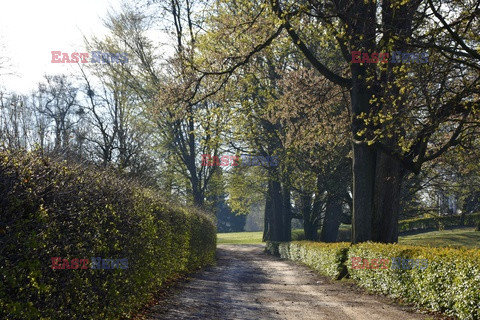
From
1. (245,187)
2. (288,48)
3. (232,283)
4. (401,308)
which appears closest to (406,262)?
(401,308)

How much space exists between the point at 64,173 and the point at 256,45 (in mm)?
12209

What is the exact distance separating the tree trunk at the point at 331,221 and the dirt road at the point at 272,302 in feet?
38.9

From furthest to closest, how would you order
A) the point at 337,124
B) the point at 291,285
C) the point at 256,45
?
the point at 337,124 → the point at 256,45 → the point at 291,285

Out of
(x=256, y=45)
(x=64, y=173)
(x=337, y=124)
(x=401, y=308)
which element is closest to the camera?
(x=64, y=173)

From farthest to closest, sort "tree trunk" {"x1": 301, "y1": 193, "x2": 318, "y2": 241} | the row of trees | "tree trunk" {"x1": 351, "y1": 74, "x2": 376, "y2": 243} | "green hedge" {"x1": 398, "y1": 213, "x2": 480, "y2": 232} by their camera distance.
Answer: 1. "green hedge" {"x1": 398, "y1": 213, "x2": 480, "y2": 232}
2. "tree trunk" {"x1": 301, "y1": 193, "x2": 318, "y2": 241}
3. "tree trunk" {"x1": 351, "y1": 74, "x2": 376, "y2": 243}
4. the row of trees

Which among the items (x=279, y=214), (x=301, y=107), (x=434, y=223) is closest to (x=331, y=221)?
(x=279, y=214)

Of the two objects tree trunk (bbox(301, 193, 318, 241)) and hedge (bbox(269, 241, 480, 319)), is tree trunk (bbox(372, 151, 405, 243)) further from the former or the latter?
tree trunk (bbox(301, 193, 318, 241))

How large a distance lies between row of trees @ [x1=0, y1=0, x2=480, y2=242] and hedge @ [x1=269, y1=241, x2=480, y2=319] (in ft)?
8.53

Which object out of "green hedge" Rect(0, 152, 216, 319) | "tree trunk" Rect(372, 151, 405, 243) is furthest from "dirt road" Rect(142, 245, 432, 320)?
"tree trunk" Rect(372, 151, 405, 243)

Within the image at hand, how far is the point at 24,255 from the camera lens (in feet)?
15.0

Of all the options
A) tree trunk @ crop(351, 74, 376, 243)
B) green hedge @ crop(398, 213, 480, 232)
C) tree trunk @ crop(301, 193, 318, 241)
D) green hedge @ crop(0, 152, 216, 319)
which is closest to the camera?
green hedge @ crop(0, 152, 216, 319)

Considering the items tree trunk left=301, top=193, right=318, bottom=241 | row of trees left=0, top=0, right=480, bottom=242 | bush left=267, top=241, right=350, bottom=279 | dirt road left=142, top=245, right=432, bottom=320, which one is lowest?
dirt road left=142, top=245, right=432, bottom=320

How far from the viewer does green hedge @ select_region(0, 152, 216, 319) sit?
14.7ft

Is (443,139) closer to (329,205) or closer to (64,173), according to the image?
(329,205)
